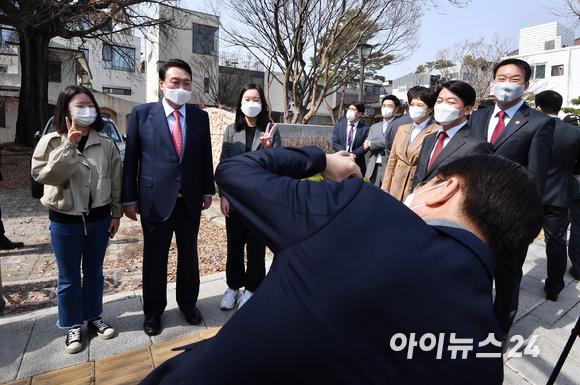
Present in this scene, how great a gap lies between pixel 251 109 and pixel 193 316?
1.93 m

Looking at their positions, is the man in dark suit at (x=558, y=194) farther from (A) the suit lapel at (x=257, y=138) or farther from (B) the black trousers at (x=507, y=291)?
(A) the suit lapel at (x=257, y=138)

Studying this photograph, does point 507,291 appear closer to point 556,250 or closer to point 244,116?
point 556,250

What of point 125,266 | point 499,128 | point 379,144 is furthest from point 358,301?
point 379,144

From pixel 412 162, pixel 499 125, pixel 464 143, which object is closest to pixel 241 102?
pixel 412 162

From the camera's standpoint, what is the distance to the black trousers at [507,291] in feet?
9.28

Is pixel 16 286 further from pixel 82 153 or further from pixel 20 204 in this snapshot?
pixel 20 204

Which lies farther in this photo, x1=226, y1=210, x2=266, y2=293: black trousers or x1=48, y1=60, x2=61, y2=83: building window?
x1=48, y1=60, x2=61, y2=83: building window

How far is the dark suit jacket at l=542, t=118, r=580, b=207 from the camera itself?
388 centimetres

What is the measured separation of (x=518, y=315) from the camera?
3.46 m

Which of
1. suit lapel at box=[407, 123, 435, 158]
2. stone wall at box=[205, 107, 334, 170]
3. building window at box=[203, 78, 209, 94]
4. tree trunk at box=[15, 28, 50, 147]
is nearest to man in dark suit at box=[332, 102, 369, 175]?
suit lapel at box=[407, 123, 435, 158]

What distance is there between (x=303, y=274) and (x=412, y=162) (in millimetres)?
2973

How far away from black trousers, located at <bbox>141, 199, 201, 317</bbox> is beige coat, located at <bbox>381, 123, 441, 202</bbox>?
1956mm

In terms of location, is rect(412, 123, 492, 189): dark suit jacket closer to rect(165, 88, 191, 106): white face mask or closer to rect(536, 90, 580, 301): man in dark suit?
rect(536, 90, 580, 301): man in dark suit

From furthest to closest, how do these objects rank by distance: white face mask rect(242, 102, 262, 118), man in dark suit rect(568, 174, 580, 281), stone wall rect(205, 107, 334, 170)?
stone wall rect(205, 107, 334, 170)
man in dark suit rect(568, 174, 580, 281)
white face mask rect(242, 102, 262, 118)
